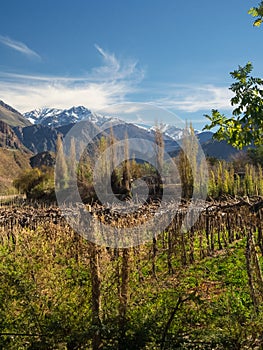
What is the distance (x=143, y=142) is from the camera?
8750mm

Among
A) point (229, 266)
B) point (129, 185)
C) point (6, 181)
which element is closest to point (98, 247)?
point (229, 266)

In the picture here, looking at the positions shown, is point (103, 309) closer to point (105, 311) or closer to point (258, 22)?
point (105, 311)

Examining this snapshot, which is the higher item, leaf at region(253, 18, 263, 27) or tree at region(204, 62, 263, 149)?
leaf at region(253, 18, 263, 27)

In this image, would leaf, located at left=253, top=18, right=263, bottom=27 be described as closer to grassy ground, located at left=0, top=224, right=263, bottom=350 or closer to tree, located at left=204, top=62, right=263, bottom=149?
tree, located at left=204, top=62, right=263, bottom=149

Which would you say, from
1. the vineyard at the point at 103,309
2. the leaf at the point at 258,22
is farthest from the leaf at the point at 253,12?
the vineyard at the point at 103,309

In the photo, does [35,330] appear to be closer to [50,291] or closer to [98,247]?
[50,291]

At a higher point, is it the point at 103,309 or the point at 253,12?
the point at 253,12

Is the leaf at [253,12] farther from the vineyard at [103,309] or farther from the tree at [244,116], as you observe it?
the vineyard at [103,309]

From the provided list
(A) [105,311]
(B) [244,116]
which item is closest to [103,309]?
(A) [105,311]

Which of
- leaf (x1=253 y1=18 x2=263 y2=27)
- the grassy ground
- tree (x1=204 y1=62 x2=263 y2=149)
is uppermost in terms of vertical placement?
leaf (x1=253 y1=18 x2=263 y2=27)

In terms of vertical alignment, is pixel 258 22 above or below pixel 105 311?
above

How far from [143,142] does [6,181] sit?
78.2m

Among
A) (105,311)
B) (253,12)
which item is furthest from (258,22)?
(105,311)

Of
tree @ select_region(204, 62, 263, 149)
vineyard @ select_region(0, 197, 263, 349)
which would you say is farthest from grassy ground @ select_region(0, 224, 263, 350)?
tree @ select_region(204, 62, 263, 149)
